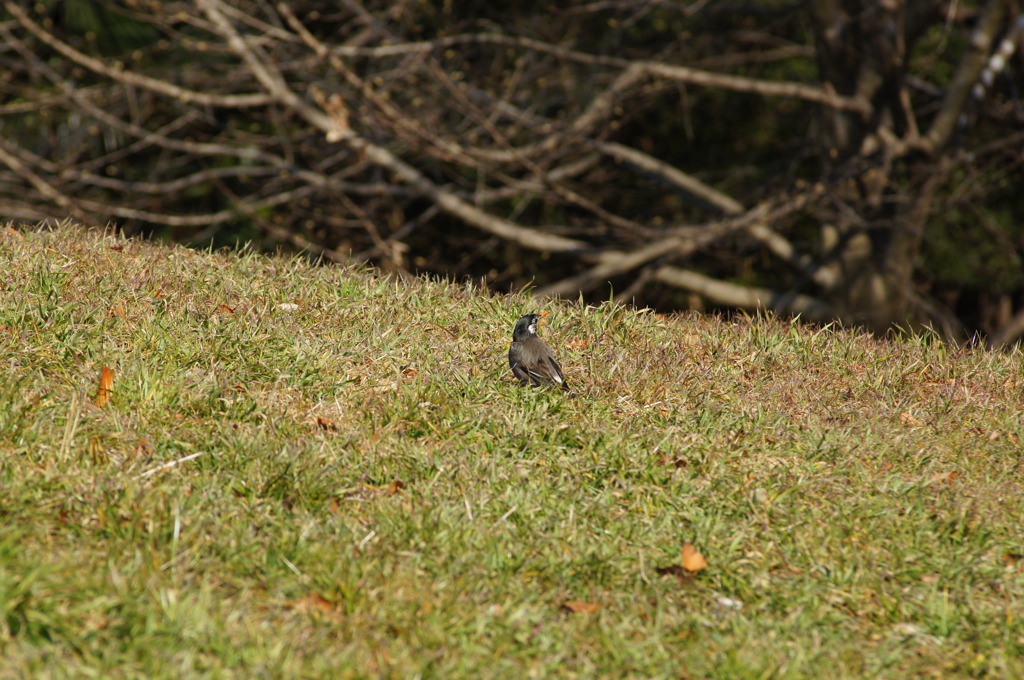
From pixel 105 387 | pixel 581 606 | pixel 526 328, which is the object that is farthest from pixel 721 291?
pixel 581 606

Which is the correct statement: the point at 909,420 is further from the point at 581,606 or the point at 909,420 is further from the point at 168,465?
the point at 168,465

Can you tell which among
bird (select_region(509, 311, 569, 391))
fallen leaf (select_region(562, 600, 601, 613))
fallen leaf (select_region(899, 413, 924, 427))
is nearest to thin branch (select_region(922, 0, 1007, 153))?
fallen leaf (select_region(899, 413, 924, 427))

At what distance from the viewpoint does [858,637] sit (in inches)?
158

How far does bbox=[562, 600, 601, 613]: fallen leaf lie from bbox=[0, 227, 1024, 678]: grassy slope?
0.11ft

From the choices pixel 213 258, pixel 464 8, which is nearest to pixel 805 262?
pixel 464 8

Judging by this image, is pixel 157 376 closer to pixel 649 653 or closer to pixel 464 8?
pixel 649 653

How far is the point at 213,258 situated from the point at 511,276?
10854 millimetres

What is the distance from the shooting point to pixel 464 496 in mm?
4547

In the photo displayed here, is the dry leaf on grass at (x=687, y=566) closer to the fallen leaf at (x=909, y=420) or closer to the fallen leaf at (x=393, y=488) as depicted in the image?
the fallen leaf at (x=393, y=488)

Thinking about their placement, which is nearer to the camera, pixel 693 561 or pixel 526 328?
pixel 693 561

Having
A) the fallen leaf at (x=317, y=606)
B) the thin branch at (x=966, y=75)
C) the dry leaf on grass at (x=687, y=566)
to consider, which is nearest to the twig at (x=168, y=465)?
the fallen leaf at (x=317, y=606)

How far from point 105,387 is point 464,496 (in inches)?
71.4

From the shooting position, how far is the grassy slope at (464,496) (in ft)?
12.0

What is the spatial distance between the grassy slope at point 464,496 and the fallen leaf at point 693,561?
48 mm
